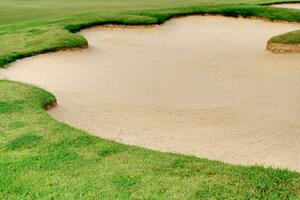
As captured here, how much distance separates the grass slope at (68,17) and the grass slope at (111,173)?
730 centimetres

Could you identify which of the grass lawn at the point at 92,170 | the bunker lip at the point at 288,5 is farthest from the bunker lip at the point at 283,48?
the grass lawn at the point at 92,170

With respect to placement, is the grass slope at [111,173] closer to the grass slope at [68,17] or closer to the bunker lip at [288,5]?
the grass slope at [68,17]

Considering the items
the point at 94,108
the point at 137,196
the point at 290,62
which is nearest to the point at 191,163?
the point at 137,196

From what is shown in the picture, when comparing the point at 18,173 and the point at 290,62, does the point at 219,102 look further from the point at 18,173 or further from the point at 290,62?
the point at 18,173

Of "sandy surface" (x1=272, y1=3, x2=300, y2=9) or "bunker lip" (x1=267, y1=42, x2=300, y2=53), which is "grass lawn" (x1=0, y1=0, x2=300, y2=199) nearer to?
"bunker lip" (x1=267, y1=42, x2=300, y2=53)

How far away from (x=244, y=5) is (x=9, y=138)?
16935 millimetres

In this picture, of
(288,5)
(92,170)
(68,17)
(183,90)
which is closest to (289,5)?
(288,5)

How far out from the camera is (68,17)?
75.5ft

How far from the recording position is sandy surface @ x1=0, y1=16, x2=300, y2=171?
10.1 m

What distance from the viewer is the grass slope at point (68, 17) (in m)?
17.8

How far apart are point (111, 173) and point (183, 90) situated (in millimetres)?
6210

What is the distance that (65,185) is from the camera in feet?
24.2

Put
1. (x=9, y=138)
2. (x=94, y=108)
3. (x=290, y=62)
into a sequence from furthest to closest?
(x=290, y=62), (x=94, y=108), (x=9, y=138)

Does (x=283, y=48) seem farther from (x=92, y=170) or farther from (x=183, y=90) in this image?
(x=92, y=170)
